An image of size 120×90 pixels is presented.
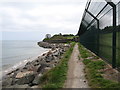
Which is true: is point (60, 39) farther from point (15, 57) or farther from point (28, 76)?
point (28, 76)

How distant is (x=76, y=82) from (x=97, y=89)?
106 cm

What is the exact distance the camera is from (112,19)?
6.89 metres

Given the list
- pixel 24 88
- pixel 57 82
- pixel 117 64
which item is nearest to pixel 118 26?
pixel 117 64

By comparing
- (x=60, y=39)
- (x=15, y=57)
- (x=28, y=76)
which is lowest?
(x=15, y=57)

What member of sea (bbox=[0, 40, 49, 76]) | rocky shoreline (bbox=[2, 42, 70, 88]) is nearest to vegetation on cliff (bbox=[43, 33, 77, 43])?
sea (bbox=[0, 40, 49, 76])

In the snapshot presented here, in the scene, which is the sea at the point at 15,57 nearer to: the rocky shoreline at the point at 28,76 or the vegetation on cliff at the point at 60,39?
the rocky shoreline at the point at 28,76

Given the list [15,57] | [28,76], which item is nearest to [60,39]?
[15,57]

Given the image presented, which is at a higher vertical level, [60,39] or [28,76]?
[60,39]

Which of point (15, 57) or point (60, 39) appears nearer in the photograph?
point (15, 57)

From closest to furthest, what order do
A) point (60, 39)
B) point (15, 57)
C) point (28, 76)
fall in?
point (28, 76) < point (15, 57) < point (60, 39)

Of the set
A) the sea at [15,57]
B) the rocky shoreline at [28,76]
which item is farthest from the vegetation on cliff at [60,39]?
the rocky shoreline at [28,76]

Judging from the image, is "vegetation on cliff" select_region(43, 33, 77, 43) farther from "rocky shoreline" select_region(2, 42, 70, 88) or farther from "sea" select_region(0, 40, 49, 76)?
"rocky shoreline" select_region(2, 42, 70, 88)

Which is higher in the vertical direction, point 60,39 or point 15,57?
point 60,39

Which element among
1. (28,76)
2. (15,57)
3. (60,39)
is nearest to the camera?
(28,76)
